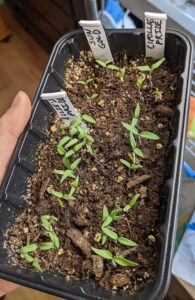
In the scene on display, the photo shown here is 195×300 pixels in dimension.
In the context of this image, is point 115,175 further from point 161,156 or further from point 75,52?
point 75,52

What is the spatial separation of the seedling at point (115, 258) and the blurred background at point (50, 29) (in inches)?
13.1

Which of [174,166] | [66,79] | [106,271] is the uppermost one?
[66,79]

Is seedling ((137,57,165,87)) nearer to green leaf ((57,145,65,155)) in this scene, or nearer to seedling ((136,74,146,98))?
seedling ((136,74,146,98))

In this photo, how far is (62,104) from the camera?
70 centimetres

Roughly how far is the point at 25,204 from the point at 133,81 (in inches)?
14.9

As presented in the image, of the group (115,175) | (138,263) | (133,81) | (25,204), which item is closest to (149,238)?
(138,263)

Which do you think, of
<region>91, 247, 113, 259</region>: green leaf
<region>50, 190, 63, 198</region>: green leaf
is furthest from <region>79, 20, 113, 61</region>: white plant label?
<region>91, 247, 113, 259</region>: green leaf

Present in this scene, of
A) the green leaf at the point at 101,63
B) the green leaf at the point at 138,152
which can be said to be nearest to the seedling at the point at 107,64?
the green leaf at the point at 101,63

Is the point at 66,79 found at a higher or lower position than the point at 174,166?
higher

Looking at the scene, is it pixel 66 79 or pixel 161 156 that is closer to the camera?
pixel 161 156

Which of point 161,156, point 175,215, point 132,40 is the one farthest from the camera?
point 132,40

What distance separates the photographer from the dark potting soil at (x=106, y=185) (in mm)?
648

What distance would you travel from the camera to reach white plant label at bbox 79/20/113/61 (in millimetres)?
758

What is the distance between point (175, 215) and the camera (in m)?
0.63
